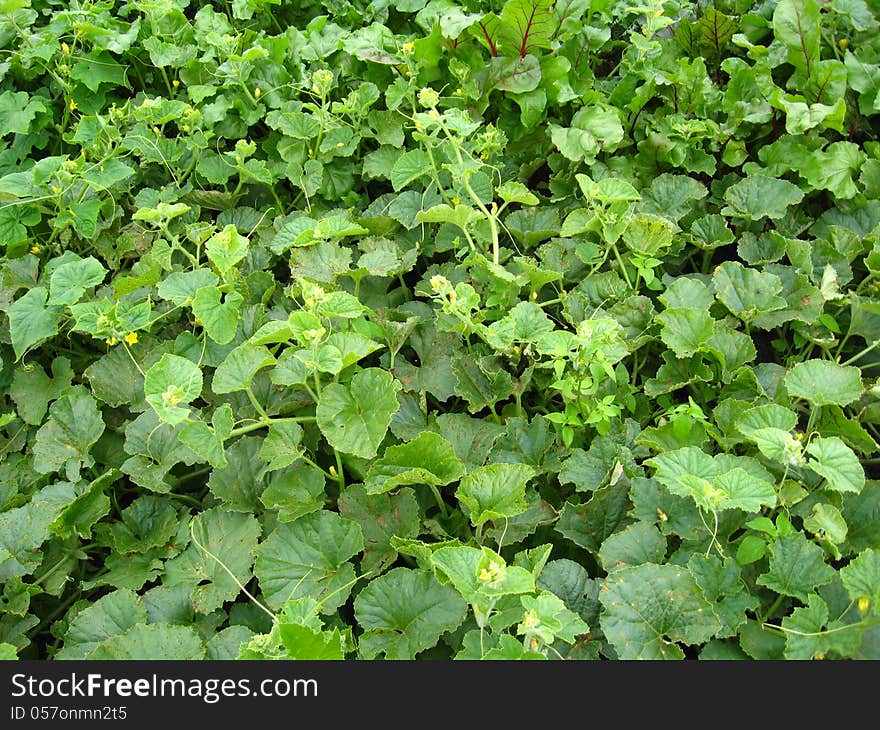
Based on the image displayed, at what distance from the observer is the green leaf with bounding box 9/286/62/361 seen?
2582 millimetres

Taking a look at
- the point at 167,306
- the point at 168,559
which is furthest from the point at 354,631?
the point at 167,306

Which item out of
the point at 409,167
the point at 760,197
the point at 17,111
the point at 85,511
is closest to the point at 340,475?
the point at 85,511

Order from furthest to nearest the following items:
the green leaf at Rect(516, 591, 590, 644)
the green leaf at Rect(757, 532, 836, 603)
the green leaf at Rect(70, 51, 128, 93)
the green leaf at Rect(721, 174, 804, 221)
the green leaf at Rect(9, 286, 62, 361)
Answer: the green leaf at Rect(70, 51, 128, 93)
the green leaf at Rect(721, 174, 804, 221)
the green leaf at Rect(9, 286, 62, 361)
the green leaf at Rect(757, 532, 836, 603)
the green leaf at Rect(516, 591, 590, 644)

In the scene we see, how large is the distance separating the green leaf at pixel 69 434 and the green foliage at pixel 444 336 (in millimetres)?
12

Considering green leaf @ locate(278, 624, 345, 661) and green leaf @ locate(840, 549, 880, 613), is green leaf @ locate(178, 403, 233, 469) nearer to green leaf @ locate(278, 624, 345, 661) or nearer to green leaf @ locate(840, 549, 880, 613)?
green leaf @ locate(278, 624, 345, 661)

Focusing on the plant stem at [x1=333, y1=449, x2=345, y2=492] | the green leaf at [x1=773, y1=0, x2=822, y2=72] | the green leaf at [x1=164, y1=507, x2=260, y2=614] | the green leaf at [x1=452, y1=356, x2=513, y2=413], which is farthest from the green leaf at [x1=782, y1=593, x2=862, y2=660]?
the green leaf at [x1=773, y1=0, x2=822, y2=72]

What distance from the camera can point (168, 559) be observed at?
2.23m

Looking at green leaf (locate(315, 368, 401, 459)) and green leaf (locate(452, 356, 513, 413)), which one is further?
green leaf (locate(452, 356, 513, 413))

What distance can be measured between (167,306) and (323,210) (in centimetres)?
68

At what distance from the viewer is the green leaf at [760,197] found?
2.73 meters

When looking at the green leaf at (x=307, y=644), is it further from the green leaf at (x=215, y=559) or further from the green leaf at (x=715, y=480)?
the green leaf at (x=715, y=480)

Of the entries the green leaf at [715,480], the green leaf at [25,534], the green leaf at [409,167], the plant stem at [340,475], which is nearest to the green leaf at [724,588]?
→ the green leaf at [715,480]

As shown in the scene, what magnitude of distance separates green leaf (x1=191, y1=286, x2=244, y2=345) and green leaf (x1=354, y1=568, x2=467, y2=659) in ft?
2.72
